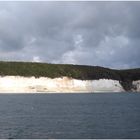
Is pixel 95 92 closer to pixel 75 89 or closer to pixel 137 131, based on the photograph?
pixel 75 89

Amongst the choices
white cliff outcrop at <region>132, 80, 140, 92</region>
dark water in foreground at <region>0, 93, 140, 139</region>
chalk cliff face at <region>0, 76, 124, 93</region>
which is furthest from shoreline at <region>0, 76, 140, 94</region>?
dark water in foreground at <region>0, 93, 140, 139</region>

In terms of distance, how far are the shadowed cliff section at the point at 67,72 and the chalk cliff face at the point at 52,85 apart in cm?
149

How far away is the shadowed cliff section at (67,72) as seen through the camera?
427ft

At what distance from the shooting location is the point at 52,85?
133 meters

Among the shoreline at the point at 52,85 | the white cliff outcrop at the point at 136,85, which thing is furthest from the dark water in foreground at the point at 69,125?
the white cliff outcrop at the point at 136,85

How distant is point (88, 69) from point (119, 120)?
9653 cm

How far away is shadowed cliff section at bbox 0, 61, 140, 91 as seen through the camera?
13025 centimetres

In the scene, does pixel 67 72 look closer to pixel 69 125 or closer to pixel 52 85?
pixel 52 85

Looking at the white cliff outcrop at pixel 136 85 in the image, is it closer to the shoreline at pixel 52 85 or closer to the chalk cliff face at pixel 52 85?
the shoreline at pixel 52 85

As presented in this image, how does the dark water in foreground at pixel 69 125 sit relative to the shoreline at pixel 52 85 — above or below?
below

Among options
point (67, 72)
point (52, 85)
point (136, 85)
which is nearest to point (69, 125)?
point (52, 85)

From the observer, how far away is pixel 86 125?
44.1 meters

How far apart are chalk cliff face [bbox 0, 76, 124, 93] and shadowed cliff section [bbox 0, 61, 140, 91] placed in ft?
4.89

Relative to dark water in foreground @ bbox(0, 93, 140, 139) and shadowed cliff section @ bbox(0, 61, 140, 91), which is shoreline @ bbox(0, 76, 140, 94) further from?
dark water in foreground @ bbox(0, 93, 140, 139)
